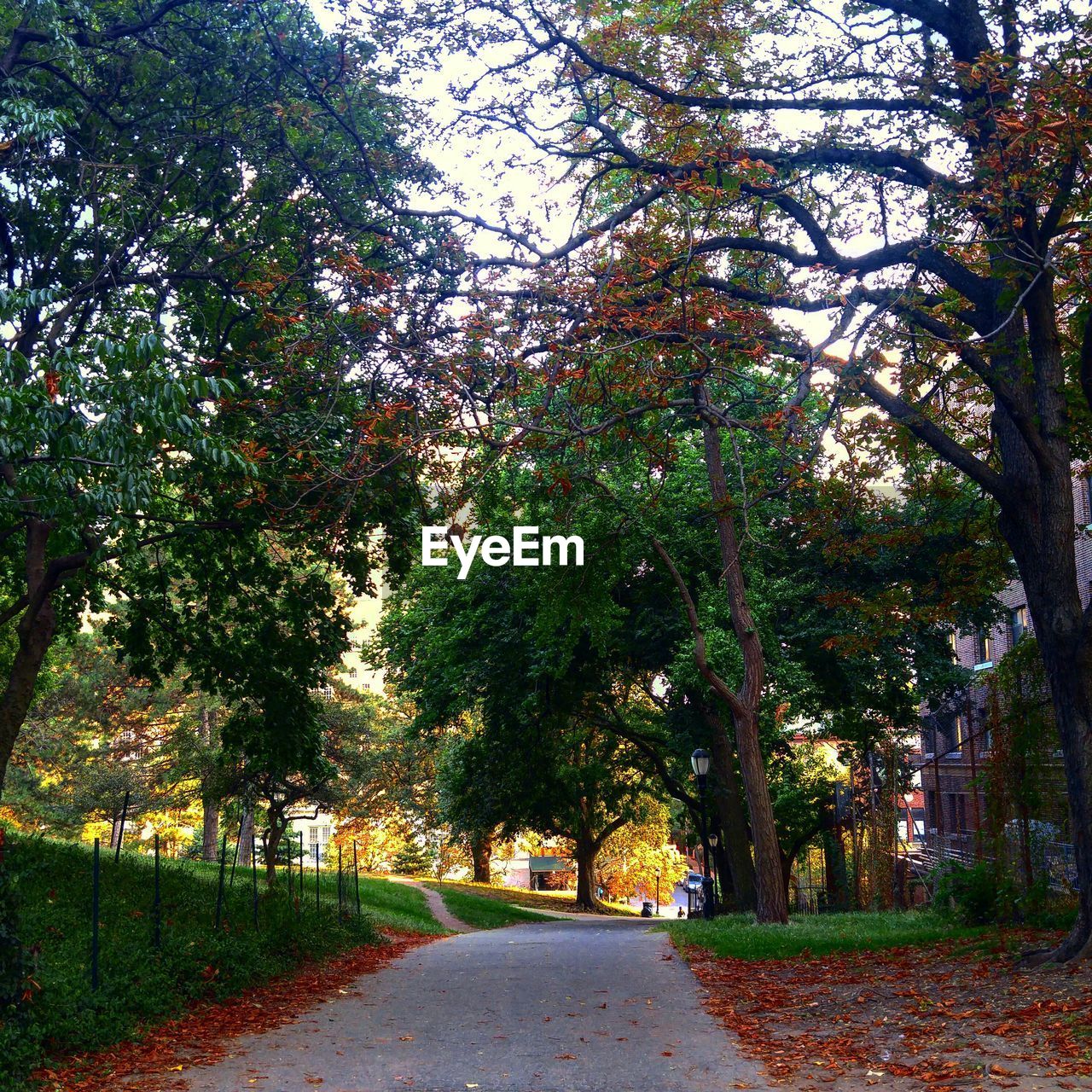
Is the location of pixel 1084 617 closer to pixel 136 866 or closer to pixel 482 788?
pixel 136 866

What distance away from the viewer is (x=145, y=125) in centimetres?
1341

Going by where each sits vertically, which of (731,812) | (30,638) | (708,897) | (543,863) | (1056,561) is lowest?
(543,863)

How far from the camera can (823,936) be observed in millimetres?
16234

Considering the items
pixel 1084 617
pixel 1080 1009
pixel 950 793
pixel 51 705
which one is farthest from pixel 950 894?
pixel 51 705

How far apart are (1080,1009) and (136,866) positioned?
13.9 metres

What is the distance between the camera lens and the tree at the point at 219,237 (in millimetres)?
11961

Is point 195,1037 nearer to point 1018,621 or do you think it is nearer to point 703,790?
point 703,790

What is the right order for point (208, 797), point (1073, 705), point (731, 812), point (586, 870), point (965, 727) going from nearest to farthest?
point (1073, 705) < point (208, 797) < point (731, 812) < point (965, 727) < point (586, 870)

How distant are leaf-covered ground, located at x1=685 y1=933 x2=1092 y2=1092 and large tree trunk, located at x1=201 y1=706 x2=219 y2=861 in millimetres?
15057

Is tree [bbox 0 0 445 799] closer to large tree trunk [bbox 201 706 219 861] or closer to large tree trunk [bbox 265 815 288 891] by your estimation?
large tree trunk [bbox 265 815 288 891]

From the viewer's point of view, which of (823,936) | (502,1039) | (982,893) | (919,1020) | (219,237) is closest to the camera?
(919,1020)

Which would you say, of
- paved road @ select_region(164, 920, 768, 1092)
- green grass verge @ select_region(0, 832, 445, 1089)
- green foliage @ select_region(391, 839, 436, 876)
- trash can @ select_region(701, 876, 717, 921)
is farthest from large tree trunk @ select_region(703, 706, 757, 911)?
green foliage @ select_region(391, 839, 436, 876)

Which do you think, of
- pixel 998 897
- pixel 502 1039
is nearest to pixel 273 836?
pixel 998 897

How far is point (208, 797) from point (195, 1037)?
15.1 metres
